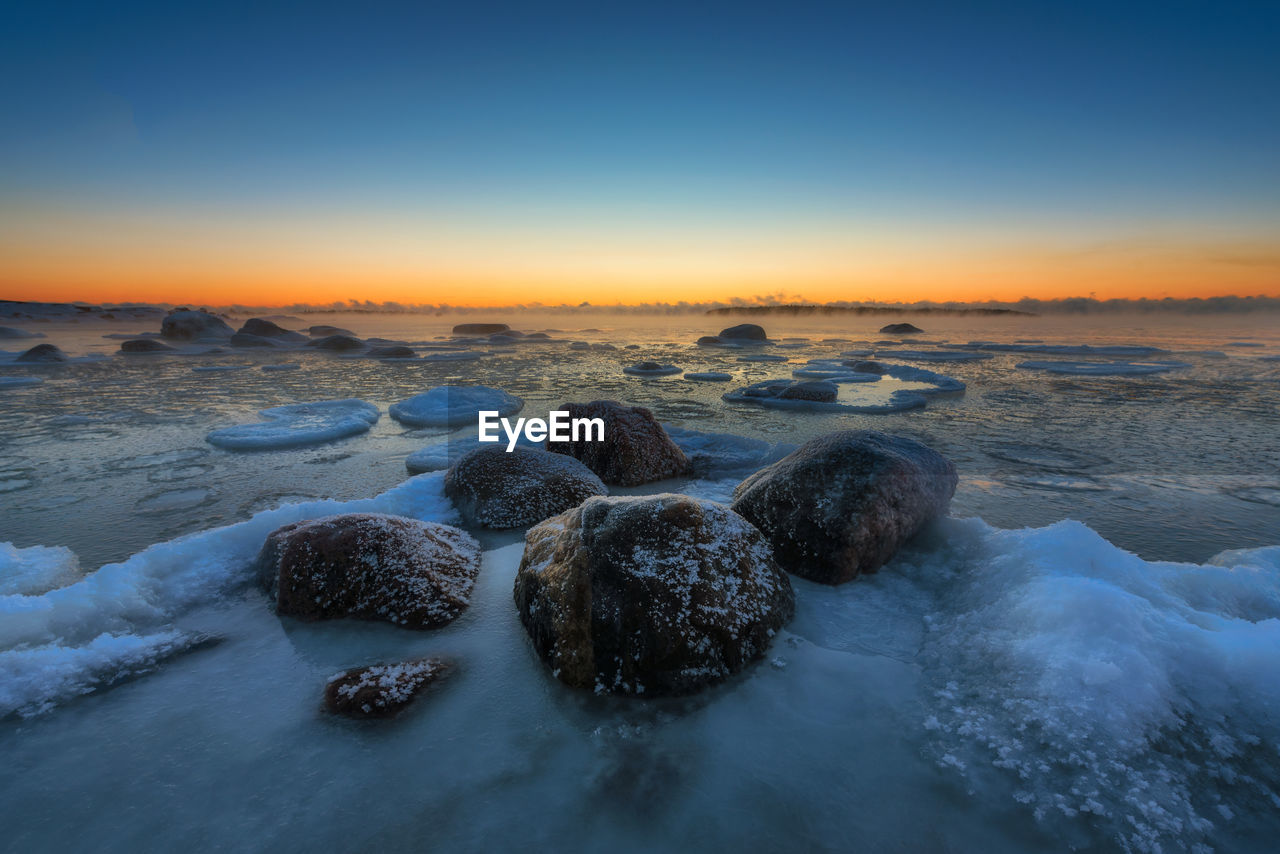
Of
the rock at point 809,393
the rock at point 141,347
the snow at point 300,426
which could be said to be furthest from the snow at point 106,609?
the rock at point 141,347

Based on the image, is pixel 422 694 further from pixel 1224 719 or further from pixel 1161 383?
pixel 1161 383

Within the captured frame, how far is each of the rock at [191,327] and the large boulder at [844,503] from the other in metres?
34.6

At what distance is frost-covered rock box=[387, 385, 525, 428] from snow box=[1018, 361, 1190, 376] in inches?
521

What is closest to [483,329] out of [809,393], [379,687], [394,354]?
[394,354]

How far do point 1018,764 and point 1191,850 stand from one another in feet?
1.49

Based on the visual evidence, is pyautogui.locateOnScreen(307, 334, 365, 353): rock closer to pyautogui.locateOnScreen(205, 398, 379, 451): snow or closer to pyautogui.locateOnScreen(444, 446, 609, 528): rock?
pyautogui.locateOnScreen(205, 398, 379, 451): snow

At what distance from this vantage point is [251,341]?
25.5 m

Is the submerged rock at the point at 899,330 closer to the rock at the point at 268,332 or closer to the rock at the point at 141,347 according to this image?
the rock at the point at 268,332

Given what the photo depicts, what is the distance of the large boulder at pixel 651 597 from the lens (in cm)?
249

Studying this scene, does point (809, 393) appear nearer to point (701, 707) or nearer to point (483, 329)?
point (701, 707)

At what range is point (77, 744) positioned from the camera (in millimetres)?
2141

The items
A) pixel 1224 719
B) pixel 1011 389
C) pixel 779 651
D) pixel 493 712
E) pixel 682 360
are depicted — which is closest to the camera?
pixel 1224 719

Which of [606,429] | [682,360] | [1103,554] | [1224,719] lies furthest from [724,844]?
[682,360]

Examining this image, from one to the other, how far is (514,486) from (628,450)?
138 centimetres
